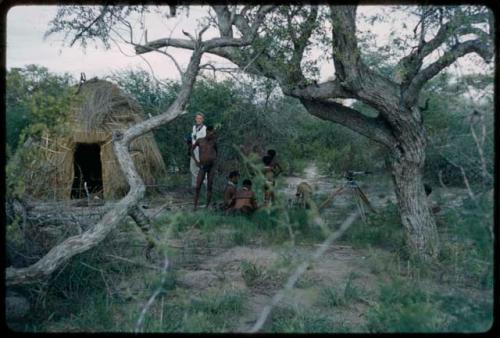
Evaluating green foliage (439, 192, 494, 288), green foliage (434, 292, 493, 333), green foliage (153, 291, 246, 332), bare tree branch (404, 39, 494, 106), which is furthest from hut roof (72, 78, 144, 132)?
green foliage (434, 292, 493, 333)

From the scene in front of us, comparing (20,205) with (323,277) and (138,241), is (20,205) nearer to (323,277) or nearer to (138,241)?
(138,241)

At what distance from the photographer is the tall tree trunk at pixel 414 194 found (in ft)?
24.0

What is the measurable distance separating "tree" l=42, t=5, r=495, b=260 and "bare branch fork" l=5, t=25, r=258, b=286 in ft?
1.86

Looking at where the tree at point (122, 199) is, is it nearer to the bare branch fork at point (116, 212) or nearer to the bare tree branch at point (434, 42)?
the bare branch fork at point (116, 212)

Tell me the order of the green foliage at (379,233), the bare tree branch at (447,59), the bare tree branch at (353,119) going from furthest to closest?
the green foliage at (379,233) → the bare tree branch at (353,119) → the bare tree branch at (447,59)

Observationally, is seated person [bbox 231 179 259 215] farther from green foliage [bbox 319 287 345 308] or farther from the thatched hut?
green foliage [bbox 319 287 345 308]

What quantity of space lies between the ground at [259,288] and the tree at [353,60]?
111 cm

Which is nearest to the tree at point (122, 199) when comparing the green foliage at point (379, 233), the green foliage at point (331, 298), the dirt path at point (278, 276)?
the dirt path at point (278, 276)

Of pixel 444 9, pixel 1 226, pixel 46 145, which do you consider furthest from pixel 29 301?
pixel 46 145

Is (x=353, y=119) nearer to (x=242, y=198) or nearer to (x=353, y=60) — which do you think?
(x=353, y=60)

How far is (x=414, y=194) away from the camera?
7.46 m

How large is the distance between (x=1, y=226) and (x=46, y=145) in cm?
650

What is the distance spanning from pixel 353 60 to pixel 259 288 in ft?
9.45

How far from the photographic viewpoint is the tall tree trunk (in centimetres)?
731
